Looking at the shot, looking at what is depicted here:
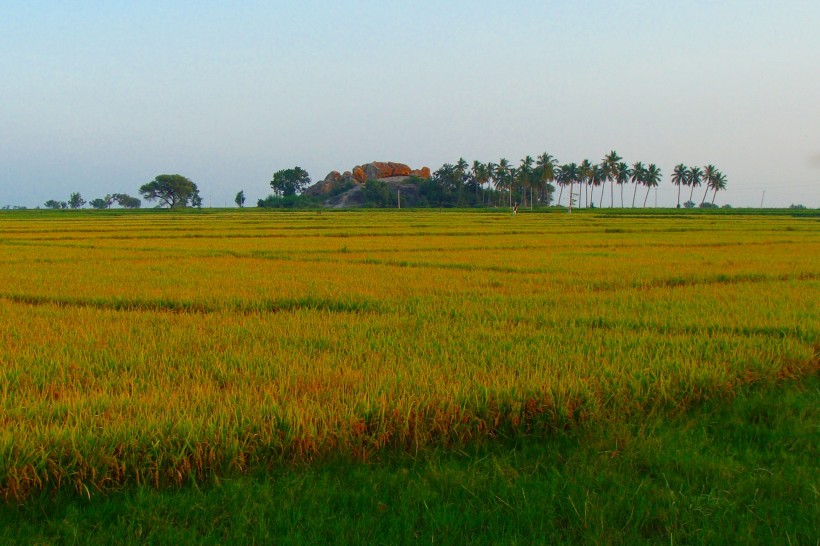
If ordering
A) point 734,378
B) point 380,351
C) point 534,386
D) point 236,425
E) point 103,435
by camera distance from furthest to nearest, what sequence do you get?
point 380,351, point 734,378, point 534,386, point 236,425, point 103,435

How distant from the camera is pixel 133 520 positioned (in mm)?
2248

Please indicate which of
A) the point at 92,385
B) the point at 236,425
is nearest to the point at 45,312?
the point at 92,385

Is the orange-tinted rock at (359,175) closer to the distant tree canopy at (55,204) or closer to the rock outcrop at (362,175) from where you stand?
the rock outcrop at (362,175)

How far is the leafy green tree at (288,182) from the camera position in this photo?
107 m

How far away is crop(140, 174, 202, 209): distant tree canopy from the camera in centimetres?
9488

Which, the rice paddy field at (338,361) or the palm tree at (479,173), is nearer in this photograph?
the rice paddy field at (338,361)

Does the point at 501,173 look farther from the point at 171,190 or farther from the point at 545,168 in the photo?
the point at 171,190

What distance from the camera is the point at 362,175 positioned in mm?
110938

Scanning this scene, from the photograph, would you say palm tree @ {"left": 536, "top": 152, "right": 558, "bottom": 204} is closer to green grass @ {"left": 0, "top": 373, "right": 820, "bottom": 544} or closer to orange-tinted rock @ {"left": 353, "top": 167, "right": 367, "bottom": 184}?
orange-tinted rock @ {"left": 353, "top": 167, "right": 367, "bottom": 184}

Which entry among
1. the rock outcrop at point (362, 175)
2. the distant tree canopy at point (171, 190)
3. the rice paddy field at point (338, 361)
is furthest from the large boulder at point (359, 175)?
the rice paddy field at point (338, 361)

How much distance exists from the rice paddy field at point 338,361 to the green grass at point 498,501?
0.13 m

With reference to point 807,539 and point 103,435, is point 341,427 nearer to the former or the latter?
point 103,435

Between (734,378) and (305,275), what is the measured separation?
655 cm

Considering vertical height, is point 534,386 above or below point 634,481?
above
